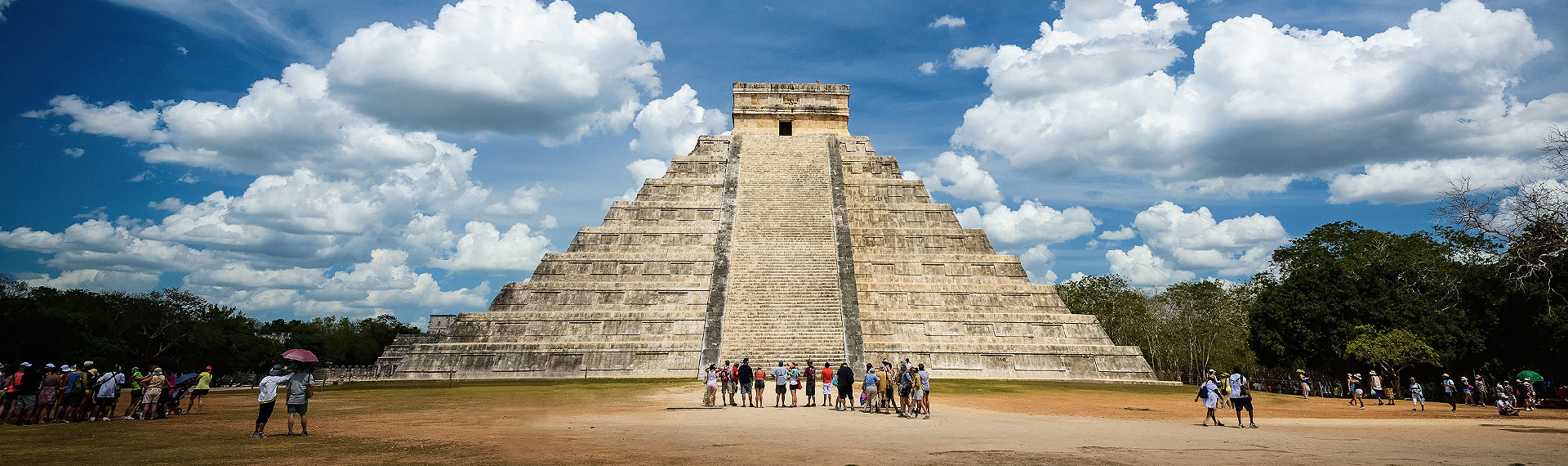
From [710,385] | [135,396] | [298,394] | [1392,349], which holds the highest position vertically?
[1392,349]

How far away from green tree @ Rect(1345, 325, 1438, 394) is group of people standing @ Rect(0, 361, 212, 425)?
31.1 metres

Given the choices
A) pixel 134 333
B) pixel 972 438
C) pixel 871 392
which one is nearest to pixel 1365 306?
pixel 871 392

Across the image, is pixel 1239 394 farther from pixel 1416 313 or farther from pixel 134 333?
pixel 134 333

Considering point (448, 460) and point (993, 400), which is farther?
point (993, 400)

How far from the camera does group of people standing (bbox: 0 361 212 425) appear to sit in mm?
13227

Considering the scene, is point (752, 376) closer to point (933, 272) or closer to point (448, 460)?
point (448, 460)

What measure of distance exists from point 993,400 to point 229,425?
1425 cm

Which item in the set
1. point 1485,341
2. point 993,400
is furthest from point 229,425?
point 1485,341

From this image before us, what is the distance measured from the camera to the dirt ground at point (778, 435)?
352 inches

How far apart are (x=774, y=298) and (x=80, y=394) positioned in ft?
55.4

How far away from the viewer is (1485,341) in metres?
28.2

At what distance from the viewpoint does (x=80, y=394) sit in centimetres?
1388

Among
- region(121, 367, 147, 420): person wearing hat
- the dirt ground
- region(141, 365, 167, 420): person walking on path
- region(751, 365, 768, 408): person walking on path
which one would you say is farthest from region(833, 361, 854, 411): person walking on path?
region(121, 367, 147, 420): person wearing hat

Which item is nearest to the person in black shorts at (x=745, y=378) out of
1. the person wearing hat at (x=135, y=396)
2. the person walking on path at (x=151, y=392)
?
the person walking on path at (x=151, y=392)
